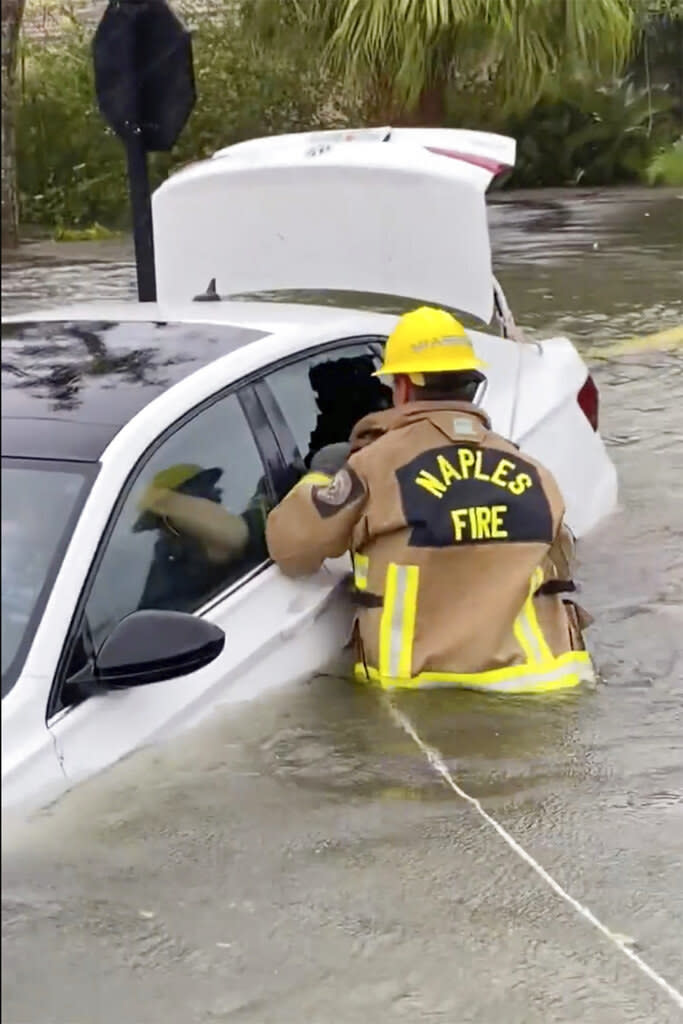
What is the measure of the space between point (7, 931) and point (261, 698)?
2038mm

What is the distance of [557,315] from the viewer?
736cm

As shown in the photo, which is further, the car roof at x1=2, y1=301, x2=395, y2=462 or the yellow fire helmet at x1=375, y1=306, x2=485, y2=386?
the yellow fire helmet at x1=375, y1=306, x2=485, y2=386

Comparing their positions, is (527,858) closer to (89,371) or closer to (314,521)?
(314,521)

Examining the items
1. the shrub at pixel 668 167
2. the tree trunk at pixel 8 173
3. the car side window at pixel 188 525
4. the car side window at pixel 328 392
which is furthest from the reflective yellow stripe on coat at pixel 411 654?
the tree trunk at pixel 8 173

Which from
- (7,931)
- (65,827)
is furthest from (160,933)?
(7,931)

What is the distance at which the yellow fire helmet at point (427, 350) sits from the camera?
3.84 metres

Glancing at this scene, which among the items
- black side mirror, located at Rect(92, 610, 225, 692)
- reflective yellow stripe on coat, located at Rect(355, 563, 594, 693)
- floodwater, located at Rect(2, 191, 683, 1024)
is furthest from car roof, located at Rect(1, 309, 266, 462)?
reflective yellow stripe on coat, located at Rect(355, 563, 594, 693)

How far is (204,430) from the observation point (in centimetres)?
345

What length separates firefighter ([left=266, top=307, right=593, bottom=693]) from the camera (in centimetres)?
363

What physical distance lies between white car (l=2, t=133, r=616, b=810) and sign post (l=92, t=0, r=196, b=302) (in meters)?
0.42

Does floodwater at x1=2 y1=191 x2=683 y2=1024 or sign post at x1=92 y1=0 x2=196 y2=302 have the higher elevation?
sign post at x1=92 y1=0 x2=196 y2=302

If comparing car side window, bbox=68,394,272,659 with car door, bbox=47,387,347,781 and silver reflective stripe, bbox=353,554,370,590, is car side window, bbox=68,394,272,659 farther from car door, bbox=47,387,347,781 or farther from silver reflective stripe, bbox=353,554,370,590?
silver reflective stripe, bbox=353,554,370,590

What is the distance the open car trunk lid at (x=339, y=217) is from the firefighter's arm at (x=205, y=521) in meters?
1.31

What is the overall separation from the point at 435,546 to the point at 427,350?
1.80 ft
